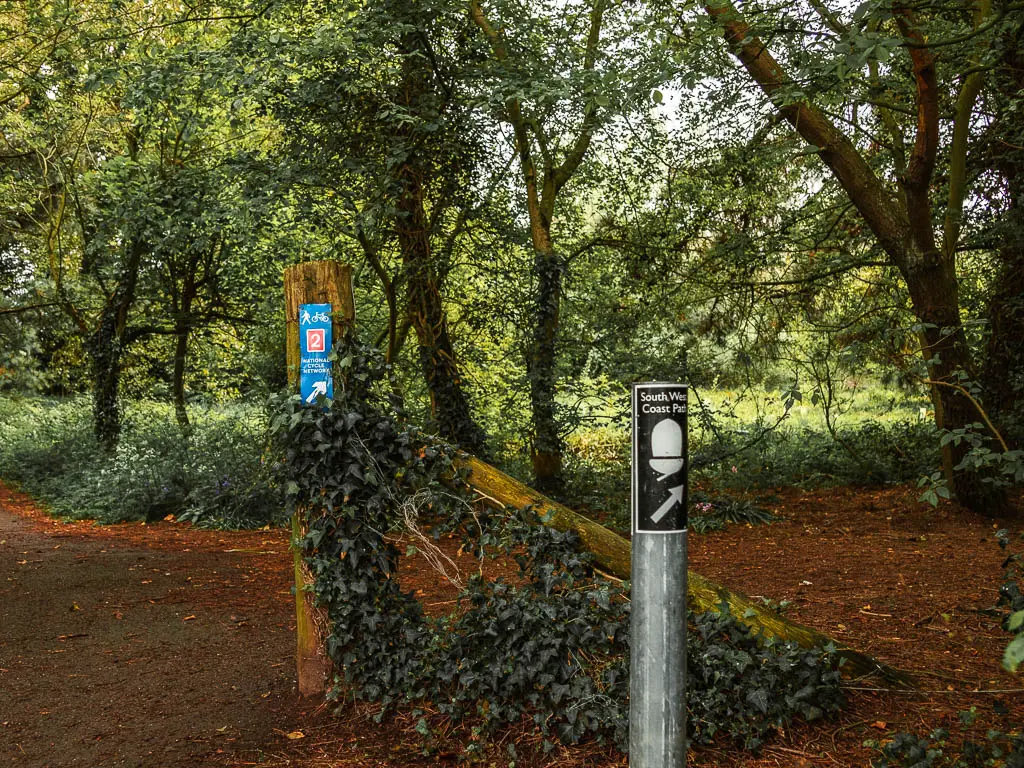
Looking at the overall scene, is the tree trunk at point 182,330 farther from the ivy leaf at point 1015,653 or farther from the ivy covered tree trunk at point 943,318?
the ivy leaf at point 1015,653

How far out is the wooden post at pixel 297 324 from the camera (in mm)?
4574

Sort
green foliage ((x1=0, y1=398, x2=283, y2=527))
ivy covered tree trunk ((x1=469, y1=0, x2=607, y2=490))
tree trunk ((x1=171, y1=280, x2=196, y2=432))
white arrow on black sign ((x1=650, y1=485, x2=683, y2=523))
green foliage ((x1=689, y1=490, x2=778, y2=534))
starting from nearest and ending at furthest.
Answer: white arrow on black sign ((x1=650, y1=485, x2=683, y2=523)) → green foliage ((x1=689, y1=490, x2=778, y2=534)) → ivy covered tree trunk ((x1=469, y1=0, x2=607, y2=490)) → green foliage ((x1=0, y1=398, x2=283, y2=527)) → tree trunk ((x1=171, y1=280, x2=196, y2=432))

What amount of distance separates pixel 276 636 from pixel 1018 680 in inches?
180

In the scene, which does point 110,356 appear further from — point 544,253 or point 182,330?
point 544,253

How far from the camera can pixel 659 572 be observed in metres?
2.34

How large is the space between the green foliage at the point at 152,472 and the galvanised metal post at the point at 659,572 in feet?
25.6

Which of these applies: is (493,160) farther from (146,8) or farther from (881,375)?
(881,375)

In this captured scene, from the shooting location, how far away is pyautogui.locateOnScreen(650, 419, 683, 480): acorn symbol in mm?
2348

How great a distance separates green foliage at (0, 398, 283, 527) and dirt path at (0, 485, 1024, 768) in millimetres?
919

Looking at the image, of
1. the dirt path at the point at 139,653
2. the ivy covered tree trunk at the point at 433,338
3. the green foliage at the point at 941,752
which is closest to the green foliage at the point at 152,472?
the dirt path at the point at 139,653

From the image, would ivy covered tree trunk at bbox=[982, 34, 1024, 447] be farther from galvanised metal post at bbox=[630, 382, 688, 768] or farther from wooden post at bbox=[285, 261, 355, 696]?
galvanised metal post at bbox=[630, 382, 688, 768]

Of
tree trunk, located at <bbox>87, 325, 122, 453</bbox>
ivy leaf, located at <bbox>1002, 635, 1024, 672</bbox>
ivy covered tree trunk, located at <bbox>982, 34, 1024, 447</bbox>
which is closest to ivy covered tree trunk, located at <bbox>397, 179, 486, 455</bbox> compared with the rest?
ivy covered tree trunk, located at <bbox>982, 34, 1024, 447</bbox>

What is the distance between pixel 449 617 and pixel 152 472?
8999mm

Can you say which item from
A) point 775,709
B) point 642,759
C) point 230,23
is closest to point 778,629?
point 775,709
